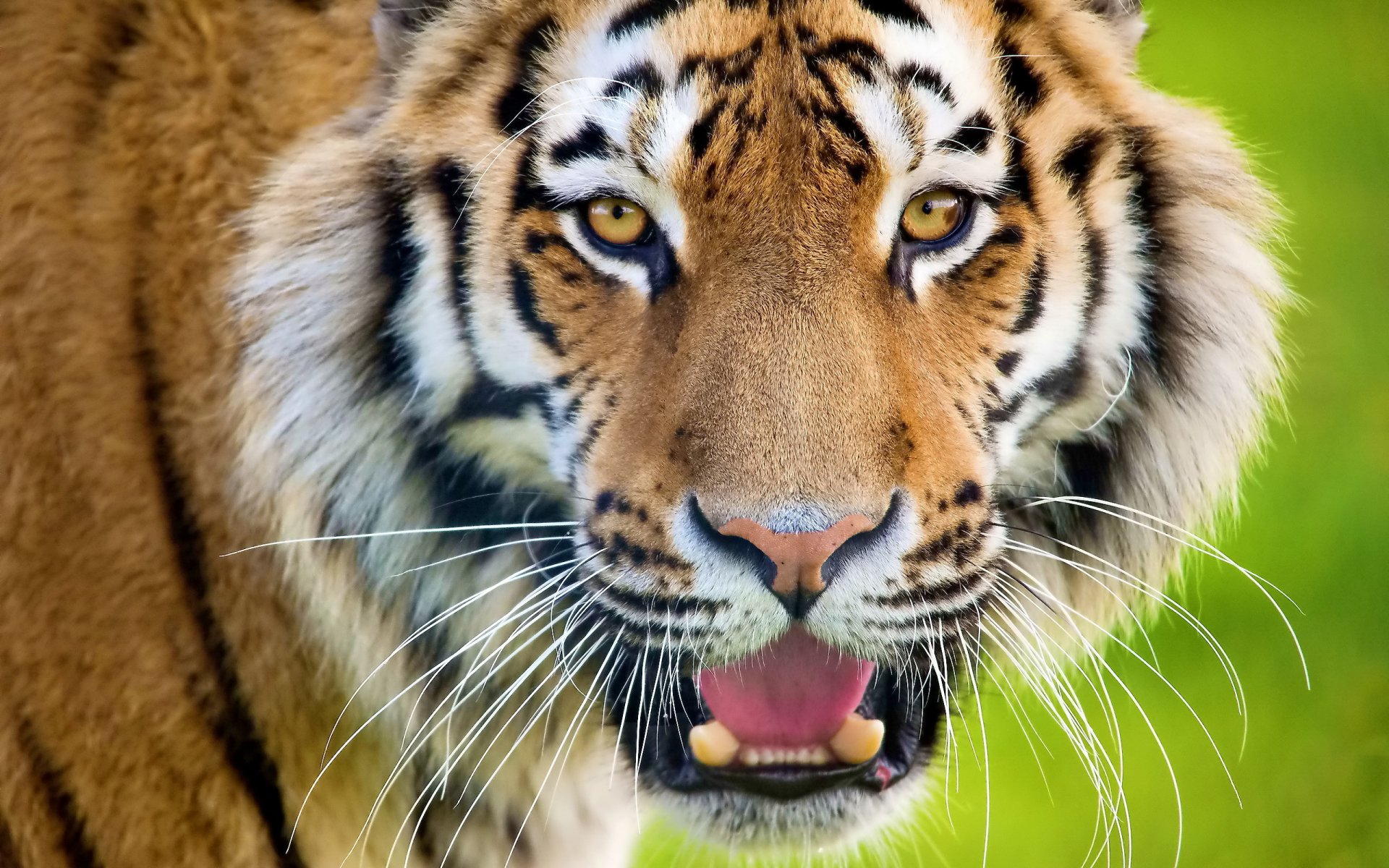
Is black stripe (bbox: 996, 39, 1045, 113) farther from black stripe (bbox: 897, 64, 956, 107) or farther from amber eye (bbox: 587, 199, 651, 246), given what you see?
amber eye (bbox: 587, 199, 651, 246)

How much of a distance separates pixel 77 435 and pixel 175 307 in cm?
15

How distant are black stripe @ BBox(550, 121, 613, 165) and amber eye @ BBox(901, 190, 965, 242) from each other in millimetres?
264

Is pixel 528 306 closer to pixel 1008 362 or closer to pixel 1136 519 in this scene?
pixel 1008 362

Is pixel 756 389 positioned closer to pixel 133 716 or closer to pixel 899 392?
pixel 899 392

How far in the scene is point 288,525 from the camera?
1.37 m

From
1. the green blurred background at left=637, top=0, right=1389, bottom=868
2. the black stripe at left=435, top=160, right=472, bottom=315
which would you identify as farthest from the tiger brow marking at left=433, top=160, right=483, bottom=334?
the green blurred background at left=637, top=0, right=1389, bottom=868

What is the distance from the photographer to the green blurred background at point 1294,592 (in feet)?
7.16

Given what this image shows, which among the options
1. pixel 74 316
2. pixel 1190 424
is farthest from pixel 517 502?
pixel 1190 424

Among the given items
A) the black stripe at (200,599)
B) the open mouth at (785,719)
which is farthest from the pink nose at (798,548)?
the black stripe at (200,599)

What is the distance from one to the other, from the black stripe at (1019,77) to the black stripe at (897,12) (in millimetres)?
83

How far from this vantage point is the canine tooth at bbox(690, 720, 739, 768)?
1.28 metres

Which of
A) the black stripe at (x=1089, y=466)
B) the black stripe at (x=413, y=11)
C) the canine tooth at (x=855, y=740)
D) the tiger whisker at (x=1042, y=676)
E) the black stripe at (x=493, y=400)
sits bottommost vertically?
the canine tooth at (x=855, y=740)

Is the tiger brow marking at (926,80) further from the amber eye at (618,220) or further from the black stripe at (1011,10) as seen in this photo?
the amber eye at (618,220)

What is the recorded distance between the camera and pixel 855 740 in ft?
4.22
